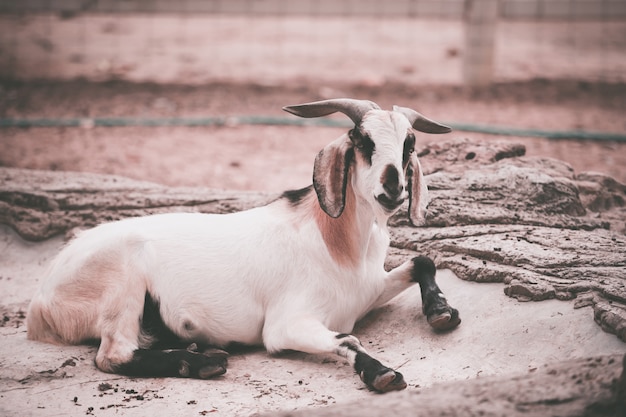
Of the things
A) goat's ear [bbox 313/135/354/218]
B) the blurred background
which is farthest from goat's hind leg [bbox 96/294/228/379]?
the blurred background

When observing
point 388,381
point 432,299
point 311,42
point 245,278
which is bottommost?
point 388,381

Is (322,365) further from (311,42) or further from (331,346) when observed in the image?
(311,42)

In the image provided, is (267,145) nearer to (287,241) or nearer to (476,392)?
(287,241)

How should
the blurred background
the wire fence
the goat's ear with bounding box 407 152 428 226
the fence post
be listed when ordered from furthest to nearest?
the wire fence, the fence post, the blurred background, the goat's ear with bounding box 407 152 428 226

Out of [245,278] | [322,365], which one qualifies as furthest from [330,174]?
[322,365]

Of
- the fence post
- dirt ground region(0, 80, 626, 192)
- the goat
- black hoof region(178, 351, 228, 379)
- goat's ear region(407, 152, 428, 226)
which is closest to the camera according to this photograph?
black hoof region(178, 351, 228, 379)

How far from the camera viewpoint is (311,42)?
40.7ft

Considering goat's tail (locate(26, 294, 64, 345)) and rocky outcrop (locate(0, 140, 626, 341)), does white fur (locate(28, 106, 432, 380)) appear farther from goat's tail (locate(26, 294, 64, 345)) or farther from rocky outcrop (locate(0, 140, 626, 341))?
rocky outcrop (locate(0, 140, 626, 341))

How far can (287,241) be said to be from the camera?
4.30 metres

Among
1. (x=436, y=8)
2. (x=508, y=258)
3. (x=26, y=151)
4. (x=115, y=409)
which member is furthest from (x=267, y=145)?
(x=115, y=409)

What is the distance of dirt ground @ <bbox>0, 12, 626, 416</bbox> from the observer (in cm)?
373

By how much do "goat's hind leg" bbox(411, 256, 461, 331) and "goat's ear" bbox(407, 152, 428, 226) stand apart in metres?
0.34

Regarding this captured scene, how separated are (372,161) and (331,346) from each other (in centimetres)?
90

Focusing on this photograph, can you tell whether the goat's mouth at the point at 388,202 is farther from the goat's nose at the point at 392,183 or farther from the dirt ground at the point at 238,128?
the dirt ground at the point at 238,128
